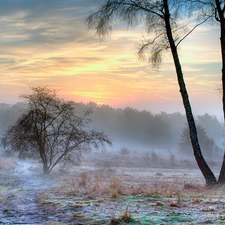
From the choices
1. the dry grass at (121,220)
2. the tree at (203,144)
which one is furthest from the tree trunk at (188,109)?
the tree at (203,144)

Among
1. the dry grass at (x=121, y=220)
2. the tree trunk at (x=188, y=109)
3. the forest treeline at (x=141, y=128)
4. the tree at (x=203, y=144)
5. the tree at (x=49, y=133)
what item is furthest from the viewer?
the forest treeline at (x=141, y=128)

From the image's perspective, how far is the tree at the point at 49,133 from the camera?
50.5 feet

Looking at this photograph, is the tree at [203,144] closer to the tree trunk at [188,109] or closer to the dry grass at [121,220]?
the tree trunk at [188,109]

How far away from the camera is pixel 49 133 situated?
16016mm

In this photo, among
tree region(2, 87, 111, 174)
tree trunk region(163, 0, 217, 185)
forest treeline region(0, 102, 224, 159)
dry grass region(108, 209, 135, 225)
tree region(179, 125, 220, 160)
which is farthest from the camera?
forest treeline region(0, 102, 224, 159)

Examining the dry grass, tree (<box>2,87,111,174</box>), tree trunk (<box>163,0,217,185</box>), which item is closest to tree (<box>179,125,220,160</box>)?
tree (<box>2,87,111,174</box>)

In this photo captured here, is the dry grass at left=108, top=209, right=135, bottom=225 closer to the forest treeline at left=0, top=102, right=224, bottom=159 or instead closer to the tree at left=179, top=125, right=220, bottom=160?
the tree at left=179, top=125, right=220, bottom=160

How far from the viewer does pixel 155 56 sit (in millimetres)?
11867

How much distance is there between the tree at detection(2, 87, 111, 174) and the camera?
1538 centimetres

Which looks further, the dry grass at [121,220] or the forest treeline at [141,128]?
the forest treeline at [141,128]

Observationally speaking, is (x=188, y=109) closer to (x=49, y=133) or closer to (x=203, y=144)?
(x=49, y=133)

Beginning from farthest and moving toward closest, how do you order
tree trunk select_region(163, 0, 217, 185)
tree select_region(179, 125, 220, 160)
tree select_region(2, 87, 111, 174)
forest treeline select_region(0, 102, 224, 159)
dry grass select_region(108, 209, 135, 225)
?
1. forest treeline select_region(0, 102, 224, 159)
2. tree select_region(179, 125, 220, 160)
3. tree select_region(2, 87, 111, 174)
4. tree trunk select_region(163, 0, 217, 185)
5. dry grass select_region(108, 209, 135, 225)

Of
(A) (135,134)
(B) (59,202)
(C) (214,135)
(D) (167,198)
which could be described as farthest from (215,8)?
(C) (214,135)

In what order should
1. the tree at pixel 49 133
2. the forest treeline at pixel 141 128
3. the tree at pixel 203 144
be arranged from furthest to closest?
the forest treeline at pixel 141 128 → the tree at pixel 203 144 → the tree at pixel 49 133
